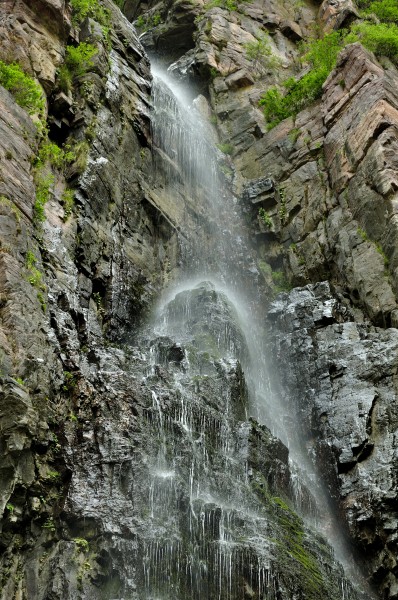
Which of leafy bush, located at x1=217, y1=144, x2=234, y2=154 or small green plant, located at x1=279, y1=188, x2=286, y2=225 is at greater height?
leafy bush, located at x1=217, y1=144, x2=234, y2=154

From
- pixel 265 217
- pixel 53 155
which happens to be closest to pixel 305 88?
pixel 265 217

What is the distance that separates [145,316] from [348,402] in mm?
6268

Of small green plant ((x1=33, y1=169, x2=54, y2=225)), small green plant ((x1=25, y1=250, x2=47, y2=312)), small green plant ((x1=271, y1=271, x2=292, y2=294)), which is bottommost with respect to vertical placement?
small green plant ((x1=25, y1=250, x2=47, y2=312))

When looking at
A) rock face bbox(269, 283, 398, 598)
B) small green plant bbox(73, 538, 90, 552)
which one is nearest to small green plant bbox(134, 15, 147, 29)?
rock face bbox(269, 283, 398, 598)

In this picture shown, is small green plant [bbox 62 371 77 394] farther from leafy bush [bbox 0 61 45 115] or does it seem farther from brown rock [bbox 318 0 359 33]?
brown rock [bbox 318 0 359 33]

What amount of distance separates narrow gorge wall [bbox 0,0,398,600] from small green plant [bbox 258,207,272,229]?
96 mm

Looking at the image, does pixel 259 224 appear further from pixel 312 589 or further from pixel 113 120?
pixel 312 589

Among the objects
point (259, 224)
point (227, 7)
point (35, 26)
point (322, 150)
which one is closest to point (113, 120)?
point (35, 26)

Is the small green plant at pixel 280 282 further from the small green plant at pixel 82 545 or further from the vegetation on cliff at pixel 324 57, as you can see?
the small green plant at pixel 82 545

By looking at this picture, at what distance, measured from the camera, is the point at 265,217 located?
24.0m

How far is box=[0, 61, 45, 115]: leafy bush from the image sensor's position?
1524 centimetres

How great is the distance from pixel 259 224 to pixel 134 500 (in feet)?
48.8

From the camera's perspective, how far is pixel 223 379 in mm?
15125

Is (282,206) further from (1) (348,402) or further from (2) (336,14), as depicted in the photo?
(2) (336,14)
